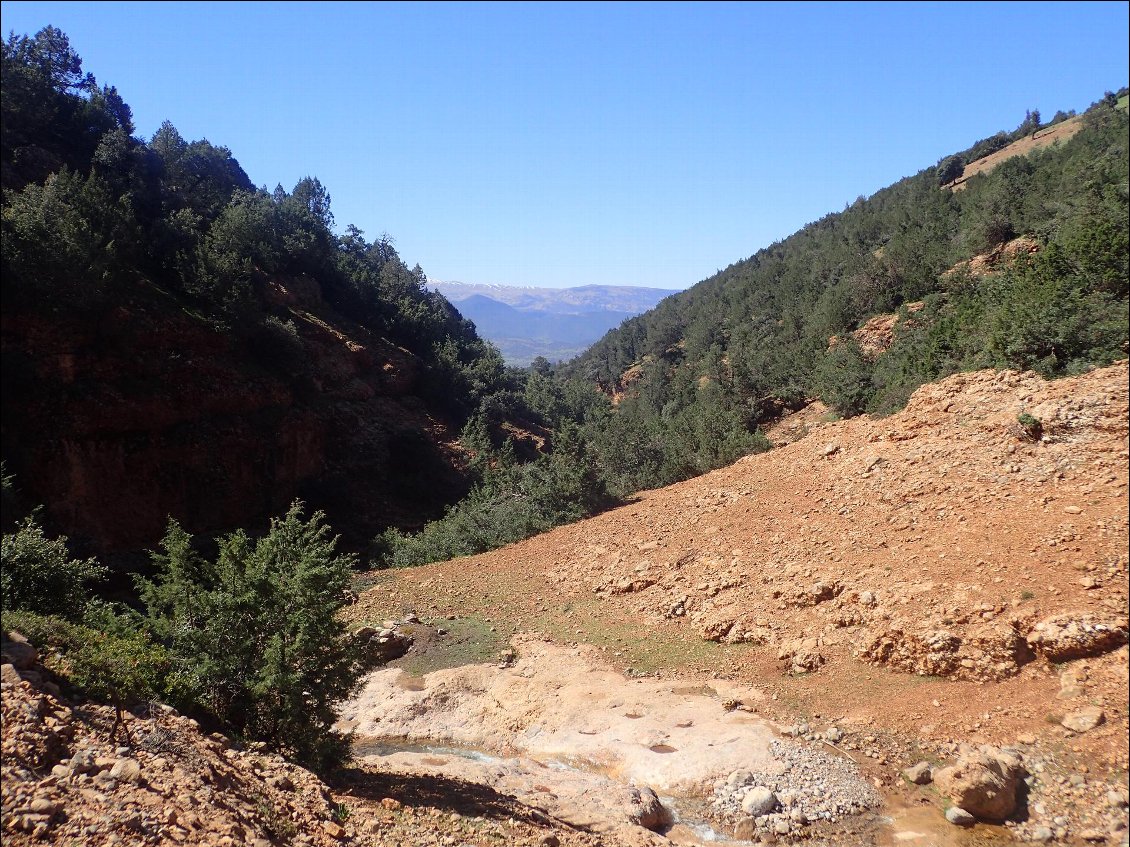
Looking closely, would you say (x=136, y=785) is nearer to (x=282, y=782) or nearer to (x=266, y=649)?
(x=282, y=782)

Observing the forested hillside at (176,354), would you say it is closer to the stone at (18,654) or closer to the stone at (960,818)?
the stone at (18,654)

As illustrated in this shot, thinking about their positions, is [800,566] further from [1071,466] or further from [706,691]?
[1071,466]

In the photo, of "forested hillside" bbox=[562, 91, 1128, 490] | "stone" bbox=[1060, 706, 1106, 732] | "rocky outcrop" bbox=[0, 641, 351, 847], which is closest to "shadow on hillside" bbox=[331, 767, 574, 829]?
"rocky outcrop" bbox=[0, 641, 351, 847]

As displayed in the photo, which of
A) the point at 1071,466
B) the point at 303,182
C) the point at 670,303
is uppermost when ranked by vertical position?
the point at 303,182

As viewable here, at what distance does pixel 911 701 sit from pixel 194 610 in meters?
8.45

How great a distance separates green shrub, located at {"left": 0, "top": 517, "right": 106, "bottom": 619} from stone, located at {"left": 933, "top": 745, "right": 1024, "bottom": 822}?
10.4 m

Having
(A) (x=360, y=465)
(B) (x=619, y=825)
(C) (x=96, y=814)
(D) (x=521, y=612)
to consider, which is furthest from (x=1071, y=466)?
(A) (x=360, y=465)

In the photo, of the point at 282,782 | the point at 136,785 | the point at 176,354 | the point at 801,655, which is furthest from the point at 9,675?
the point at 176,354

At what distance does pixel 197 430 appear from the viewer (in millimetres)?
20234

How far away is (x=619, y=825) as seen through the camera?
6.21 meters

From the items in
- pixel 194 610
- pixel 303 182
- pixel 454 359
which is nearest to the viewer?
pixel 194 610

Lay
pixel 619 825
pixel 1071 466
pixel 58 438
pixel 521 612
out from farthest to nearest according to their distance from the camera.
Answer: pixel 58 438, pixel 521 612, pixel 1071 466, pixel 619 825

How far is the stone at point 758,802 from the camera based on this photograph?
642 centimetres

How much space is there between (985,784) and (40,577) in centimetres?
1136
